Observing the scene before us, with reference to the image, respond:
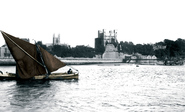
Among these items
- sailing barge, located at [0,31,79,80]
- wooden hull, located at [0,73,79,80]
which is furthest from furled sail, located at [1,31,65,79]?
wooden hull, located at [0,73,79,80]

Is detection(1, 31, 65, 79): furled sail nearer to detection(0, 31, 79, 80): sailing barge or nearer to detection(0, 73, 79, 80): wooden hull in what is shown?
detection(0, 31, 79, 80): sailing barge

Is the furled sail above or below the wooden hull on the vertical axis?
above

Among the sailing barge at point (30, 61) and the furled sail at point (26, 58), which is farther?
the sailing barge at point (30, 61)

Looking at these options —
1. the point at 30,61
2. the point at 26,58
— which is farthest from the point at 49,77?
the point at 26,58

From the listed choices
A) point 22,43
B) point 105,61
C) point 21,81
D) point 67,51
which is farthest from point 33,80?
point 67,51

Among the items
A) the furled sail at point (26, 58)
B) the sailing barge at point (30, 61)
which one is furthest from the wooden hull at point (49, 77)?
the furled sail at point (26, 58)

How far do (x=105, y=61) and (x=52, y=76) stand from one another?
125 metres

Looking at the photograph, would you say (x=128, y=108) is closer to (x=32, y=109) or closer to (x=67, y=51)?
(x=32, y=109)

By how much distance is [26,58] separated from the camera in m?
40.3

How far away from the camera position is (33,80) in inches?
1763

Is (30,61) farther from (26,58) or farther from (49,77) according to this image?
(49,77)

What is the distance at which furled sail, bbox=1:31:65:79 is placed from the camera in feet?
128

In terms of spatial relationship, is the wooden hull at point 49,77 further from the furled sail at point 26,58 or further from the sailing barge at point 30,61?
the furled sail at point 26,58

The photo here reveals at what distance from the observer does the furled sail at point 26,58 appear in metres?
39.1
